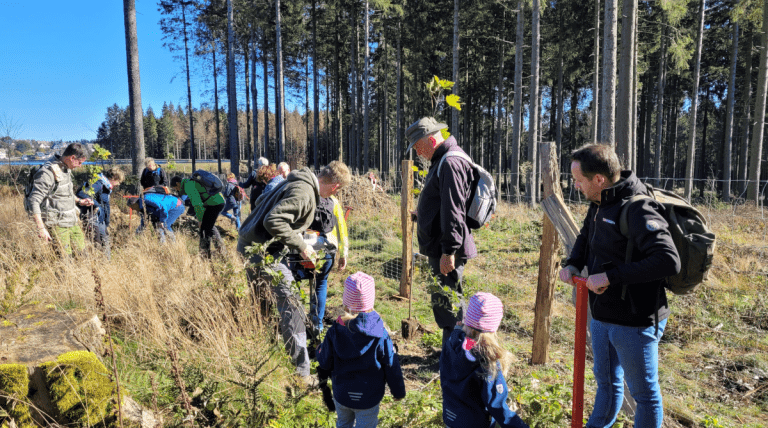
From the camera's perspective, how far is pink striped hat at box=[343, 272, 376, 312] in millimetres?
2260

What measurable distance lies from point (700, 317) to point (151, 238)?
23.9ft

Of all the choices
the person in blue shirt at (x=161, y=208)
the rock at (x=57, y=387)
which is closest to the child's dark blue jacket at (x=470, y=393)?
the rock at (x=57, y=387)

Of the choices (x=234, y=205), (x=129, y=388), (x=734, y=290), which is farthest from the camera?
(x=234, y=205)

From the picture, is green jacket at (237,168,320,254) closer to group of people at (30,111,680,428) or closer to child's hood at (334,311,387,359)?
group of people at (30,111,680,428)

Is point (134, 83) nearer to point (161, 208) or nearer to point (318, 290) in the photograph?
point (161, 208)

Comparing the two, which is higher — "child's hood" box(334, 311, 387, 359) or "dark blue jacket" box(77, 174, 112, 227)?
"dark blue jacket" box(77, 174, 112, 227)

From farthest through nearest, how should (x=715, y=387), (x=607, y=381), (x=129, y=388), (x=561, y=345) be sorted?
(x=561, y=345) < (x=715, y=387) < (x=129, y=388) < (x=607, y=381)

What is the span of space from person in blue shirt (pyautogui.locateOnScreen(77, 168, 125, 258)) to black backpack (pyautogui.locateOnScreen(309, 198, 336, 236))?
3.28 m

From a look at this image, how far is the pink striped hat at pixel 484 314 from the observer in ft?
6.34

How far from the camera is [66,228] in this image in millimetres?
4727

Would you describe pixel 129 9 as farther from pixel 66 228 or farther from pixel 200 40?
pixel 200 40

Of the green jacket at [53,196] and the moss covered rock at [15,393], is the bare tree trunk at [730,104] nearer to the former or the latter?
the green jacket at [53,196]

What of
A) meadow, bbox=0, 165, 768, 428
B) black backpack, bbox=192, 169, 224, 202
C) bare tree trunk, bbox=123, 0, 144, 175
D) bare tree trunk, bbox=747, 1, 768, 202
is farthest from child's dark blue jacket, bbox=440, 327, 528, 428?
bare tree trunk, bbox=747, 1, 768, 202

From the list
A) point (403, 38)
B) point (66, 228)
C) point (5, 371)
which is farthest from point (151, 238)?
point (403, 38)
